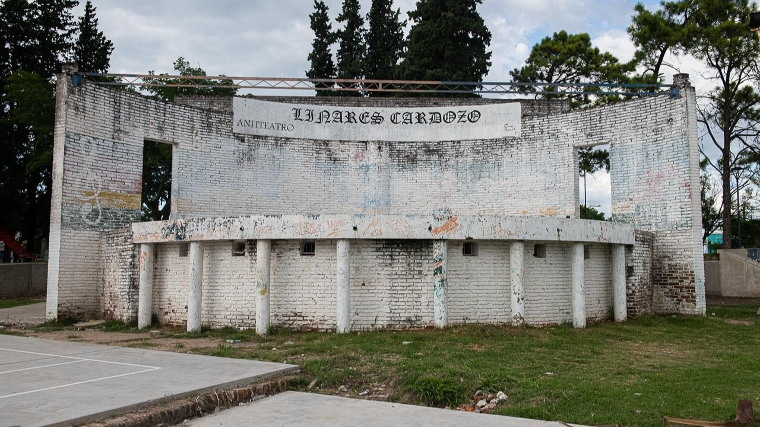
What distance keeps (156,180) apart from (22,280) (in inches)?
348

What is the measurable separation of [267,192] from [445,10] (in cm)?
1784

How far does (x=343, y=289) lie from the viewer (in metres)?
11.3

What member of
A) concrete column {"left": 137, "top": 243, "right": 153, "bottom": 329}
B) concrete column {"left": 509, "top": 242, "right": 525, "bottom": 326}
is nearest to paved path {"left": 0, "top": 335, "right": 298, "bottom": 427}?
concrete column {"left": 137, "top": 243, "right": 153, "bottom": 329}

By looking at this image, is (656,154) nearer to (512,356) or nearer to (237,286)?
(512,356)

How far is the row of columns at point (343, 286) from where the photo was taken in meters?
11.3

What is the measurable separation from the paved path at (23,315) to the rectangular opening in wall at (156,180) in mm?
10179

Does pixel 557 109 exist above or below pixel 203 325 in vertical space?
above

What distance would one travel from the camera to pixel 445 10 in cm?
3072

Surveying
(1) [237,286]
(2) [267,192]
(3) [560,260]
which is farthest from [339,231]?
(2) [267,192]

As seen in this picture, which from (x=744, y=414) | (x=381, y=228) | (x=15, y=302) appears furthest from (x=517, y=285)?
(x=15, y=302)

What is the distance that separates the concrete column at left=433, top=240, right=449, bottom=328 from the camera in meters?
11.4

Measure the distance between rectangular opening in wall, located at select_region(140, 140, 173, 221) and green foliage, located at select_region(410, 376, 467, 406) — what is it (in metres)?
23.0

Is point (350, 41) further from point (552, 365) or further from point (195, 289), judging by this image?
point (552, 365)

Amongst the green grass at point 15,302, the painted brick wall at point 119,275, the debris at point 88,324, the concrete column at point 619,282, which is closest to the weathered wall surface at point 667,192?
the concrete column at point 619,282
